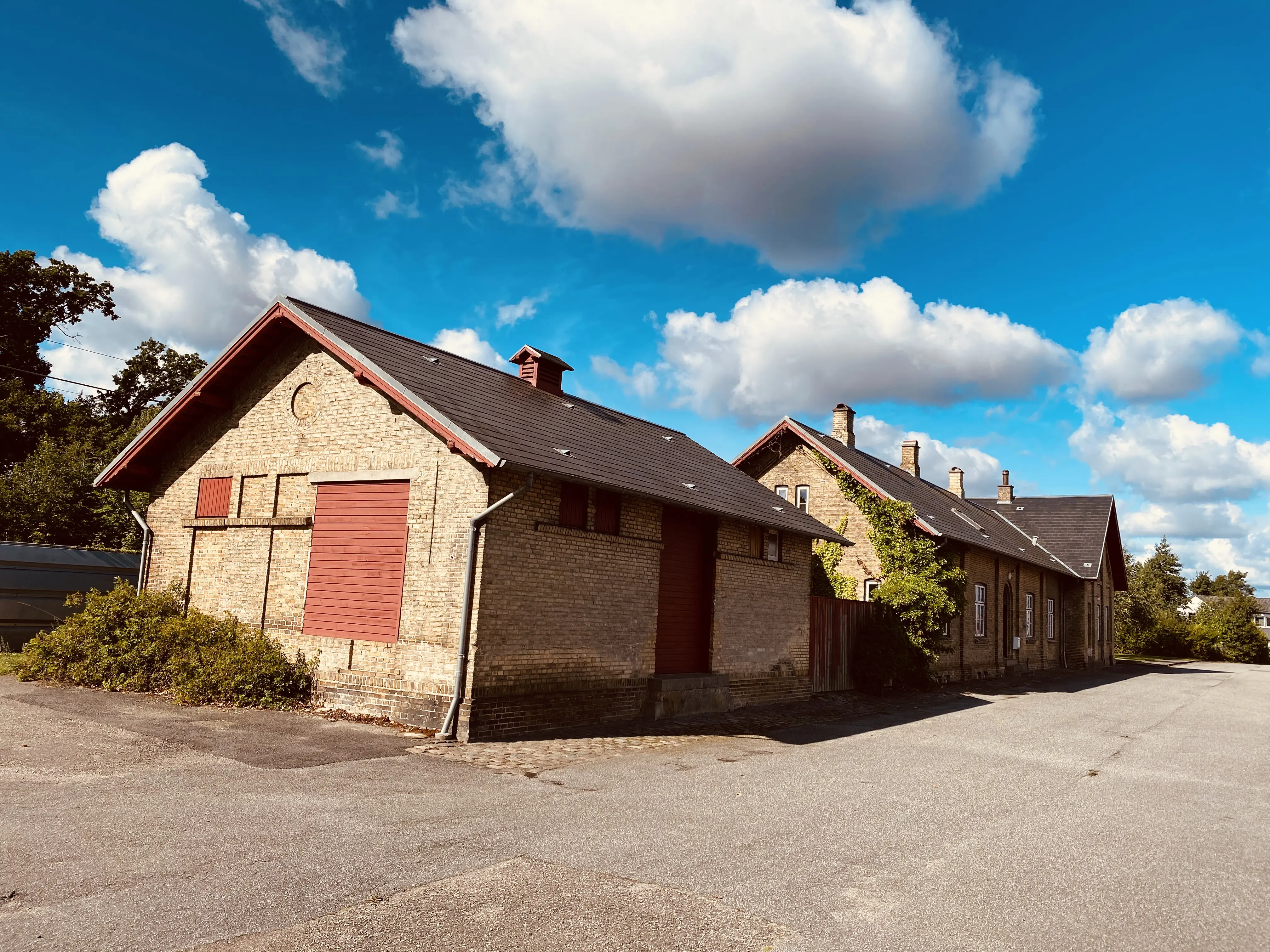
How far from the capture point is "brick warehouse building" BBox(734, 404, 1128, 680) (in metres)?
25.2

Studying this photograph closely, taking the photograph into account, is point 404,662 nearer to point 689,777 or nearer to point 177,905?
point 689,777

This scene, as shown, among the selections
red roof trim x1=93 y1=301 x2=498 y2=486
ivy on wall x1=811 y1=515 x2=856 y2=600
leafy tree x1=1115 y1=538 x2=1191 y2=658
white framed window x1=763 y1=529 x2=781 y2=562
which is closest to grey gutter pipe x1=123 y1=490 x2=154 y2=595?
red roof trim x1=93 y1=301 x2=498 y2=486

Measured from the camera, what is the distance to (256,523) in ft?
47.6

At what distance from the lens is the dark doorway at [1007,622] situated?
29.4m

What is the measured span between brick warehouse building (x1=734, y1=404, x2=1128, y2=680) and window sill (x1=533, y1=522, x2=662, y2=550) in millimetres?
11159

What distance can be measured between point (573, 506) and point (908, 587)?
12.0m

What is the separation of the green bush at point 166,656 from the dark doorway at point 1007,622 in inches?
938

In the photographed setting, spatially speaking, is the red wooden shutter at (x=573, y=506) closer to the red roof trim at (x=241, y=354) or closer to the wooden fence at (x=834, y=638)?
the red roof trim at (x=241, y=354)

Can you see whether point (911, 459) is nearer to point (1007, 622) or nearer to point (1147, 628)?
point (1007, 622)

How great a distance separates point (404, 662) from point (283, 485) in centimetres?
428

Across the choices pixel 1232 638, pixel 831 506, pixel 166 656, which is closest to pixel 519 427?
pixel 166 656

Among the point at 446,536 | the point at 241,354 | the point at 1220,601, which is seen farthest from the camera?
the point at 1220,601

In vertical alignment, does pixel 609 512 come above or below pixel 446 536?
above

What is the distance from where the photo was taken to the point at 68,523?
83.1 ft
